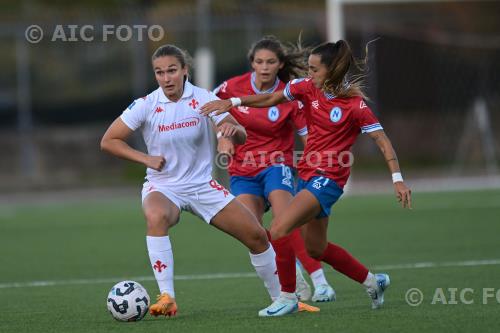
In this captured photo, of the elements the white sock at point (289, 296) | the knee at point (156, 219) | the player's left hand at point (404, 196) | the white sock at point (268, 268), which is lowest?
the white sock at point (289, 296)

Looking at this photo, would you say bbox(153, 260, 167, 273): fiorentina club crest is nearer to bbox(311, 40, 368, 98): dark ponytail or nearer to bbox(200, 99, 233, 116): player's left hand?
bbox(200, 99, 233, 116): player's left hand

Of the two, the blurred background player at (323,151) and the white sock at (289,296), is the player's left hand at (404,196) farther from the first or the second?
the white sock at (289,296)

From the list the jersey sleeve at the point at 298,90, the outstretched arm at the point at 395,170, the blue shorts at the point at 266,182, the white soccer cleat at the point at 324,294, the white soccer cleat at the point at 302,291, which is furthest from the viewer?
the blue shorts at the point at 266,182

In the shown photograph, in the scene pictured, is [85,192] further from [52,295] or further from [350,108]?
[350,108]

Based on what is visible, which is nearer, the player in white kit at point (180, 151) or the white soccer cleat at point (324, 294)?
the player in white kit at point (180, 151)

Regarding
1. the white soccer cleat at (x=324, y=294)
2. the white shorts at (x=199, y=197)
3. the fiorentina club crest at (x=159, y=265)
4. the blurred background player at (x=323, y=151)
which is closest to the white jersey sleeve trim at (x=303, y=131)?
the blurred background player at (x=323, y=151)

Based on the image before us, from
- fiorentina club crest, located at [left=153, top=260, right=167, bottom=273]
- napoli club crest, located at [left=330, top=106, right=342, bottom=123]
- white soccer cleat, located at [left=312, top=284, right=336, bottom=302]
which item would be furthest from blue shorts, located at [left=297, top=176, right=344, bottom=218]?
fiorentina club crest, located at [left=153, top=260, right=167, bottom=273]

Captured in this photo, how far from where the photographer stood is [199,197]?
7156 millimetres

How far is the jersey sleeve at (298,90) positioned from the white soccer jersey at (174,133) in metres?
0.58

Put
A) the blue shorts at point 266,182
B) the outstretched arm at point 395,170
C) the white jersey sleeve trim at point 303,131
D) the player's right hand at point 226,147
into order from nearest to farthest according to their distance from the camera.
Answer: the outstretched arm at point 395,170 < the player's right hand at point 226,147 < the blue shorts at point 266,182 < the white jersey sleeve trim at point 303,131

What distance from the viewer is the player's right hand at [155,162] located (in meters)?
6.91

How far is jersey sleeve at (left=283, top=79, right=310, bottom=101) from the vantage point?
750 cm

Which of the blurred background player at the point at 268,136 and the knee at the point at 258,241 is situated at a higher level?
the blurred background player at the point at 268,136

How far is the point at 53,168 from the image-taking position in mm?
24672
